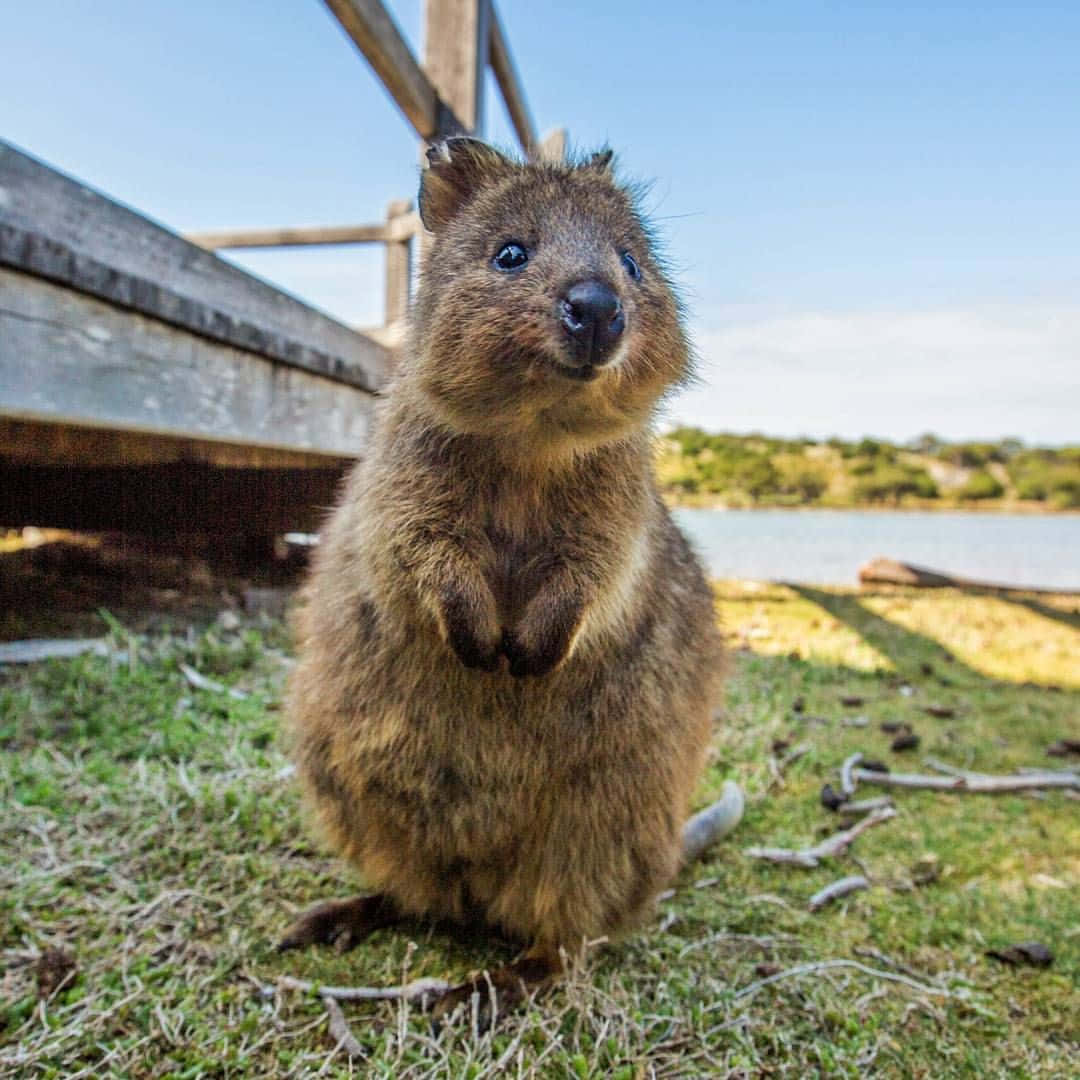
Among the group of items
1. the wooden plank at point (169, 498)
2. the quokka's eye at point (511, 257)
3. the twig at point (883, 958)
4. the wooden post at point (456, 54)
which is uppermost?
the wooden post at point (456, 54)

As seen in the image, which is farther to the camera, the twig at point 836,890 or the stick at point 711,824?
the stick at point 711,824

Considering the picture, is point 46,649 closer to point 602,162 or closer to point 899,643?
point 602,162

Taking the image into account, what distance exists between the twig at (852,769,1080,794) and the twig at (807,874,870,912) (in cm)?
91

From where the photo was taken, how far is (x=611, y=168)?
2.36 m

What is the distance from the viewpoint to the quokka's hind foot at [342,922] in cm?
220

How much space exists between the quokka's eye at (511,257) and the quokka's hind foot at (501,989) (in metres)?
1.56

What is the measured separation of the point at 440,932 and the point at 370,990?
1.21 ft

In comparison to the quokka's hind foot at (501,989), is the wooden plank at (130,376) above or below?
above

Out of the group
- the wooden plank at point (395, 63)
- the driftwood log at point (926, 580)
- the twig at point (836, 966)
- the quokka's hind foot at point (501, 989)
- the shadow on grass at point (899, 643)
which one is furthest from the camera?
the driftwood log at point (926, 580)

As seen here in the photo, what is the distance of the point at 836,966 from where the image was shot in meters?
2.20

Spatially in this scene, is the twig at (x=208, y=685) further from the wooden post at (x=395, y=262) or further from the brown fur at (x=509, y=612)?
the wooden post at (x=395, y=262)

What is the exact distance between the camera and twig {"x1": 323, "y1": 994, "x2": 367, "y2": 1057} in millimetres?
1799

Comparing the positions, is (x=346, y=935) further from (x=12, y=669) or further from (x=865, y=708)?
(x=865, y=708)

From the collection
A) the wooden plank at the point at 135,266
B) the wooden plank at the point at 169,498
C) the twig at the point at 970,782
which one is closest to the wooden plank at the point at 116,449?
the wooden plank at the point at 169,498
